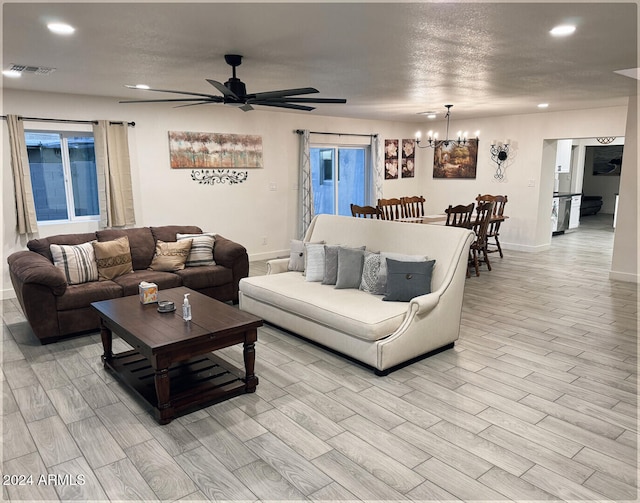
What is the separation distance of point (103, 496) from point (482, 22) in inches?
133

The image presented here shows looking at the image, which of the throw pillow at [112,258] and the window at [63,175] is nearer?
the throw pillow at [112,258]

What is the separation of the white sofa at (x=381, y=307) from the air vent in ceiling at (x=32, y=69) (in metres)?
2.67

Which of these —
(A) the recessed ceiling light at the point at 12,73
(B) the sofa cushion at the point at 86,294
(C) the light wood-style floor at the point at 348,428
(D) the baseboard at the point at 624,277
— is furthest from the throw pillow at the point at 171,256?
(D) the baseboard at the point at 624,277

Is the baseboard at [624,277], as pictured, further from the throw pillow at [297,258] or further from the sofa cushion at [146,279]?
the sofa cushion at [146,279]

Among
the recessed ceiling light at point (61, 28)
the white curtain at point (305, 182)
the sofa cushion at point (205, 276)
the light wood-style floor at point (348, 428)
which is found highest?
the recessed ceiling light at point (61, 28)

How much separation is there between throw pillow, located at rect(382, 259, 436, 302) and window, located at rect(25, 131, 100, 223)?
428 centimetres

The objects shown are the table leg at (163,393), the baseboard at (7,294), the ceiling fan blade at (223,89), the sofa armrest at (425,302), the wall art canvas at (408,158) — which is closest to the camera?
the table leg at (163,393)

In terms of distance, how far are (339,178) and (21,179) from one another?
5.30 meters

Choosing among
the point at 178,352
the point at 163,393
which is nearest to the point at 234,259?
the point at 178,352

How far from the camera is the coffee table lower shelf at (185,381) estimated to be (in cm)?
290

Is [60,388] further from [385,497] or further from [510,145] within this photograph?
[510,145]

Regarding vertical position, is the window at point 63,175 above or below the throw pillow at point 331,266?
above

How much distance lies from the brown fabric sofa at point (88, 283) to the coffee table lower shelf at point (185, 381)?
637mm

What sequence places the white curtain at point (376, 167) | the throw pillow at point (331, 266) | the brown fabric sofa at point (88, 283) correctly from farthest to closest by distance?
the white curtain at point (376, 167), the throw pillow at point (331, 266), the brown fabric sofa at point (88, 283)
